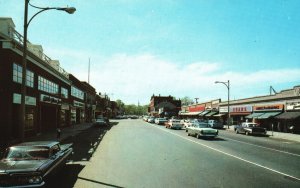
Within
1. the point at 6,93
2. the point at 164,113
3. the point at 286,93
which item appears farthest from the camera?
the point at 164,113

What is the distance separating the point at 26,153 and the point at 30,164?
96 cm

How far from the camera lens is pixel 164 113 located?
400 ft

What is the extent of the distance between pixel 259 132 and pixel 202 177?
2451 centimetres

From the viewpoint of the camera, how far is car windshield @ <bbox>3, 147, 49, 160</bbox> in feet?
28.1

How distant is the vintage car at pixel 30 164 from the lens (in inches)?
285

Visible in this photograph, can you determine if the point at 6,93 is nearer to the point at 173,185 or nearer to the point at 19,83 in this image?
the point at 19,83

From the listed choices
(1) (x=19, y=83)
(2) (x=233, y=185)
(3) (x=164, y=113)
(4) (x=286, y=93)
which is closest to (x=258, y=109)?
(4) (x=286, y=93)

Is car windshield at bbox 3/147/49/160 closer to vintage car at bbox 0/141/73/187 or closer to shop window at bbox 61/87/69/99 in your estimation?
vintage car at bbox 0/141/73/187

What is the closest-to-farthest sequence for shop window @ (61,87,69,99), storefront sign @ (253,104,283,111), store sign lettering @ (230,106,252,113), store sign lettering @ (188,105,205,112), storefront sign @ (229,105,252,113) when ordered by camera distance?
storefront sign @ (253,104,283,111) → shop window @ (61,87,69,99) → storefront sign @ (229,105,252,113) → store sign lettering @ (230,106,252,113) → store sign lettering @ (188,105,205,112)

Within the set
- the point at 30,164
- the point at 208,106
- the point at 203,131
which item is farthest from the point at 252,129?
the point at 208,106

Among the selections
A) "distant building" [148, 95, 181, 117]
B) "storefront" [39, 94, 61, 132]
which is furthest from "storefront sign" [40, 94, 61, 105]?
"distant building" [148, 95, 181, 117]

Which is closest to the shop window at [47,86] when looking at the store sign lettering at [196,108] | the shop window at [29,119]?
the shop window at [29,119]

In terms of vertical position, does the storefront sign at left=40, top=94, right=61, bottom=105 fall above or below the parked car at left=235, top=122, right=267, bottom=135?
above

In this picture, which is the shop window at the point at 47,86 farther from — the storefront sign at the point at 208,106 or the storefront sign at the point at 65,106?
the storefront sign at the point at 208,106
